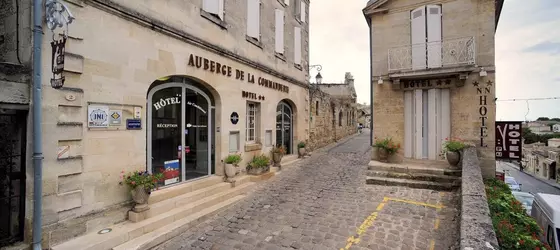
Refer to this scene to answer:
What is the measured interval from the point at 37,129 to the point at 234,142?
15.5 ft

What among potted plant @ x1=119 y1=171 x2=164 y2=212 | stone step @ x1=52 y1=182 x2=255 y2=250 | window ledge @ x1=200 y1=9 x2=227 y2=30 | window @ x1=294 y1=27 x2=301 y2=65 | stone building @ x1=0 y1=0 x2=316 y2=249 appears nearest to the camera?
stone building @ x1=0 y1=0 x2=316 y2=249

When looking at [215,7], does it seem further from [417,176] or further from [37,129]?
[417,176]

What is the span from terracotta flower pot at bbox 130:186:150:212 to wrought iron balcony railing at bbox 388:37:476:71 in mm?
7736

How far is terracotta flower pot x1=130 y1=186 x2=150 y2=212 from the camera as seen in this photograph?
458 centimetres

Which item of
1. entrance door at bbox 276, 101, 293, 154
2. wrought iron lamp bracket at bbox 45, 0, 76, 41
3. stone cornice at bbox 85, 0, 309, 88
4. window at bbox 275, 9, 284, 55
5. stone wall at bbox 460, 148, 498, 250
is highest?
window at bbox 275, 9, 284, 55

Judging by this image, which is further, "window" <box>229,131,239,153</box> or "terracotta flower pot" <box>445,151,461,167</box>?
A: "window" <box>229,131,239,153</box>

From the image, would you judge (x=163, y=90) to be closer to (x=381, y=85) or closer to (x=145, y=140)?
(x=145, y=140)

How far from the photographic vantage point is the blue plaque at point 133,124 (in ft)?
15.8

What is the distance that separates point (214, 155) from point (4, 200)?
416 cm

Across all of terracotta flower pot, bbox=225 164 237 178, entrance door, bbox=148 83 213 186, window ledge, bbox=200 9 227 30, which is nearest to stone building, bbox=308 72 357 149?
terracotta flower pot, bbox=225 164 237 178

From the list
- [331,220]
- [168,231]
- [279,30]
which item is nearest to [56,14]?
[168,231]

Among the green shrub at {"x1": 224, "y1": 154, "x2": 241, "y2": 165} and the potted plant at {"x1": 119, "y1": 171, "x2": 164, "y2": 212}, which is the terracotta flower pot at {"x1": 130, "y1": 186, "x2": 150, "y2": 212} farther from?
the green shrub at {"x1": 224, "y1": 154, "x2": 241, "y2": 165}

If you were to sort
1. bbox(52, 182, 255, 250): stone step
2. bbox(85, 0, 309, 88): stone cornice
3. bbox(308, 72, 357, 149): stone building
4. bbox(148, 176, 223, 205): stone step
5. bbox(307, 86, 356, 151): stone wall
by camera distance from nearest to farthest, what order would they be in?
bbox(52, 182, 255, 250): stone step
bbox(85, 0, 309, 88): stone cornice
bbox(148, 176, 223, 205): stone step
bbox(307, 86, 356, 151): stone wall
bbox(308, 72, 357, 149): stone building

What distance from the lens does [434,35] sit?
8000mm
